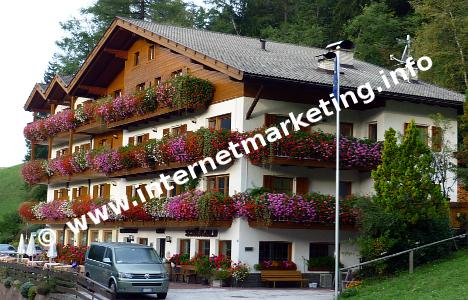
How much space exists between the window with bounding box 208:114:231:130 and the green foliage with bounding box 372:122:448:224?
26.5 feet

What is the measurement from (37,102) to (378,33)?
26382 millimetres

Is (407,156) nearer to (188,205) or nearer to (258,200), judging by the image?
(258,200)

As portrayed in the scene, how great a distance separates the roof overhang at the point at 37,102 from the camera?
54638 mm

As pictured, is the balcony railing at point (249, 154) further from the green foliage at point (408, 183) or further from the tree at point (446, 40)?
the tree at point (446, 40)

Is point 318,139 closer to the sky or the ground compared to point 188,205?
closer to the sky

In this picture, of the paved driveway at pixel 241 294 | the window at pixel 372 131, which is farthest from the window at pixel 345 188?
the paved driveway at pixel 241 294

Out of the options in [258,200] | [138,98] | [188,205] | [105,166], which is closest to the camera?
[258,200]

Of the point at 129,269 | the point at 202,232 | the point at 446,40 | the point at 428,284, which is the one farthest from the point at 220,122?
the point at 446,40

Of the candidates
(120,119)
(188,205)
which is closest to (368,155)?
(188,205)

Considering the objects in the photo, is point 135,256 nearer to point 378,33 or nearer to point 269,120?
point 269,120

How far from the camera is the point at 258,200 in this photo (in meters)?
30.0

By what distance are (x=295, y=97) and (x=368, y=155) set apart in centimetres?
399

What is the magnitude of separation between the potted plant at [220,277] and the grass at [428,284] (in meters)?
6.46

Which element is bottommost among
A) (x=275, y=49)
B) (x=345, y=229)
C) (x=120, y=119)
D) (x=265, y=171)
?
(x=345, y=229)
